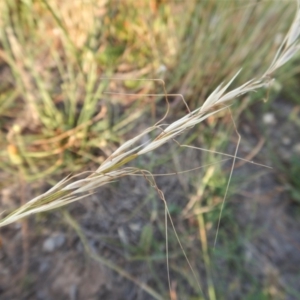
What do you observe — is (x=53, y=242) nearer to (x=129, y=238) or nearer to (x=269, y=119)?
(x=129, y=238)

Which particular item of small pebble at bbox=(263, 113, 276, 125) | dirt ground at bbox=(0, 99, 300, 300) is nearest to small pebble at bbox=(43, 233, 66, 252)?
dirt ground at bbox=(0, 99, 300, 300)

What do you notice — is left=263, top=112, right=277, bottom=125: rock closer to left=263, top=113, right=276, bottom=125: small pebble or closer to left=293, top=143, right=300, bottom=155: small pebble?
left=263, top=113, right=276, bottom=125: small pebble

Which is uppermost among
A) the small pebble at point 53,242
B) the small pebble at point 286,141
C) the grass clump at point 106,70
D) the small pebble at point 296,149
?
the grass clump at point 106,70

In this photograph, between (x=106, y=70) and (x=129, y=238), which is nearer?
(x=129, y=238)

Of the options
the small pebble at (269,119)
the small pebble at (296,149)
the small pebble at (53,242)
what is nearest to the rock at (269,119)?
the small pebble at (269,119)

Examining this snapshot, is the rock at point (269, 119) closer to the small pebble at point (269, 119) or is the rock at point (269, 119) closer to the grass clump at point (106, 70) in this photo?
the small pebble at point (269, 119)

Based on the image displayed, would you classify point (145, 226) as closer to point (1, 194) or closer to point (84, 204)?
point (84, 204)

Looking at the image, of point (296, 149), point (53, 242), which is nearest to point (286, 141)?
point (296, 149)
